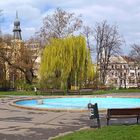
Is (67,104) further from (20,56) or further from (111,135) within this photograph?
(20,56)

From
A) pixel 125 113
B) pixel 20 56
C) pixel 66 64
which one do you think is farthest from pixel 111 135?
pixel 20 56

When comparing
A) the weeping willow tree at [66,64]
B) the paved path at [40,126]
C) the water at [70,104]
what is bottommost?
the paved path at [40,126]

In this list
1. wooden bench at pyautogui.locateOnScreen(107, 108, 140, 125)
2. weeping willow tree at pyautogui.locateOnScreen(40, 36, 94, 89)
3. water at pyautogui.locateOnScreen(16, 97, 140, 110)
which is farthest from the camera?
weeping willow tree at pyautogui.locateOnScreen(40, 36, 94, 89)

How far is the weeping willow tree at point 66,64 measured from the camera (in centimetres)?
4988

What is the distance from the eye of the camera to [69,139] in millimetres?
11320

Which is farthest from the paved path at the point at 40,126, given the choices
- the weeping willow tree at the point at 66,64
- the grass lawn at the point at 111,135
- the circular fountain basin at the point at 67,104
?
the weeping willow tree at the point at 66,64

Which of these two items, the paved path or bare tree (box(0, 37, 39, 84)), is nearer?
the paved path

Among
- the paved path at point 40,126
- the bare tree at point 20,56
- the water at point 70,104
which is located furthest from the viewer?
the bare tree at point 20,56

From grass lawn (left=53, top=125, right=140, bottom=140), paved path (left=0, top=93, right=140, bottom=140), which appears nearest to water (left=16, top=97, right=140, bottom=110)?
paved path (left=0, top=93, right=140, bottom=140)

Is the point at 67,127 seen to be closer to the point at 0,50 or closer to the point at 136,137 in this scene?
the point at 136,137

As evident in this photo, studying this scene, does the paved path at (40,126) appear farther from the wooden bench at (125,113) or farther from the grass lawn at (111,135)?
the grass lawn at (111,135)

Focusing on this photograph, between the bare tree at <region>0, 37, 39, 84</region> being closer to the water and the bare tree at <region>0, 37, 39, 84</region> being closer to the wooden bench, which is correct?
the water

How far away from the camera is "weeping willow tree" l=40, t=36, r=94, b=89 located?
49875 mm

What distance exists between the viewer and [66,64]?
49875 millimetres
